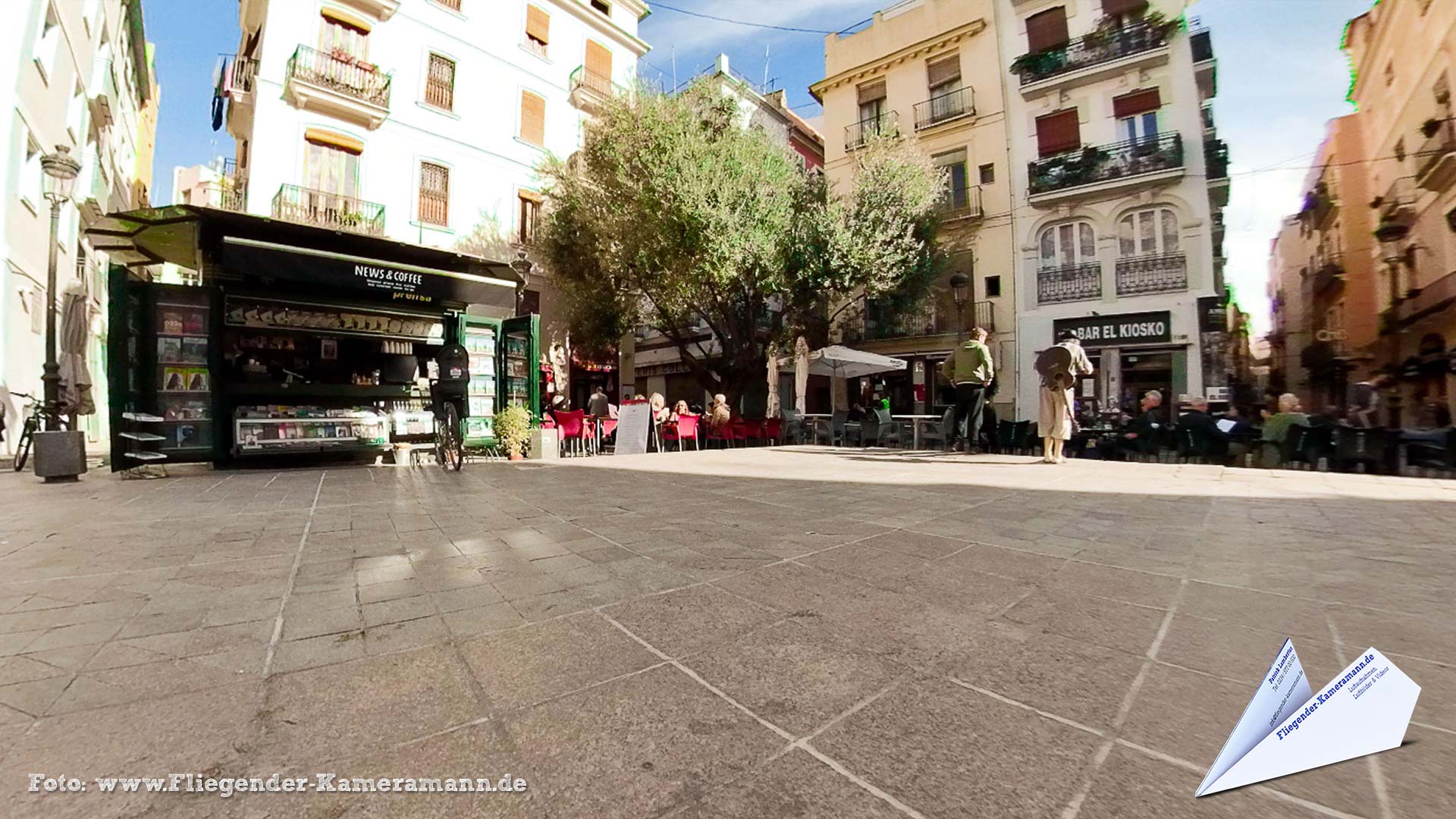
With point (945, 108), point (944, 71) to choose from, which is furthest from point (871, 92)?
point (945, 108)

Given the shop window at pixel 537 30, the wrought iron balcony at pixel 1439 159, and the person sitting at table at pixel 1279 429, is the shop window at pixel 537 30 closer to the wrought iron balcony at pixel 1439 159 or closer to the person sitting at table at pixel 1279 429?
the person sitting at table at pixel 1279 429

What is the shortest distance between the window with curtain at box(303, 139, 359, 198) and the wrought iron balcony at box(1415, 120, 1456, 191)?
898 inches

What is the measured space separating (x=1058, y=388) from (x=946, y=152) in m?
14.4

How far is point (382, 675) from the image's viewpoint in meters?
1.68

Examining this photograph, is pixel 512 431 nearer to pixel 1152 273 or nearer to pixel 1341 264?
pixel 1152 273

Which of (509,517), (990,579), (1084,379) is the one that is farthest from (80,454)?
(1084,379)

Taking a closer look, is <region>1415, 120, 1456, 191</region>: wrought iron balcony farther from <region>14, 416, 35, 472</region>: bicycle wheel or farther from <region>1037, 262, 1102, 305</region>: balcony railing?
<region>14, 416, 35, 472</region>: bicycle wheel

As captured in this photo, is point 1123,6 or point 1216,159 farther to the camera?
point 1123,6

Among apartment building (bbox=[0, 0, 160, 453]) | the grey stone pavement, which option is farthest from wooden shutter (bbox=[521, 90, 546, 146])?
the grey stone pavement

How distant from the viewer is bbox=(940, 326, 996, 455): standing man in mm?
8625

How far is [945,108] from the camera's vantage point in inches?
749

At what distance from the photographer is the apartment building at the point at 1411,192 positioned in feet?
38.8

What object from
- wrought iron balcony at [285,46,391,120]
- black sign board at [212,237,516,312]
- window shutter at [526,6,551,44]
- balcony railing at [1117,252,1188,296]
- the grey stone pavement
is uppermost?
window shutter at [526,6,551,44]

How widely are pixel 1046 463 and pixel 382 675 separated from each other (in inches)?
321
